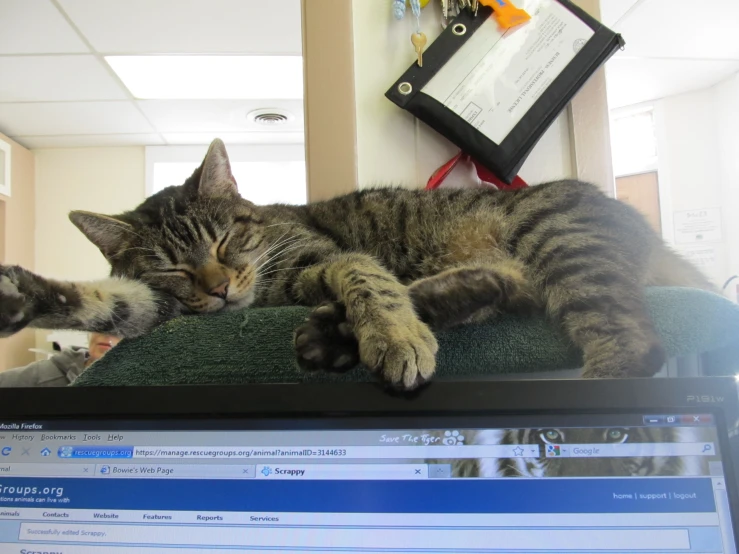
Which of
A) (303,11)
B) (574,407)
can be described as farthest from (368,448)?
(303,11)

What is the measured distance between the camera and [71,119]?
327 cm

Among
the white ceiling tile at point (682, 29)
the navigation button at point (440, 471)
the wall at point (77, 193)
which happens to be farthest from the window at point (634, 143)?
the wall at point (77, 193)

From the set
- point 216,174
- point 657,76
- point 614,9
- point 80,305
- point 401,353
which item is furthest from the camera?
point 657,76

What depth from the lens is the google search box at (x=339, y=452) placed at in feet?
1.33

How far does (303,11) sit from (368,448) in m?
1.01

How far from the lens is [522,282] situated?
0.82 metres

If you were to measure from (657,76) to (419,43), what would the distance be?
8.51ft

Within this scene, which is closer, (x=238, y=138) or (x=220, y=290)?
(x=220, y=290)

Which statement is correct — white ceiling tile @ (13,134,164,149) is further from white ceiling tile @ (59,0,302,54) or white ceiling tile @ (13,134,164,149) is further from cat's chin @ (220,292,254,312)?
cat's chin @ (220,292,254,312)

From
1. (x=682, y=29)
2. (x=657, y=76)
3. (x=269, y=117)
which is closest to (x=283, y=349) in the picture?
(x=682, y=29)

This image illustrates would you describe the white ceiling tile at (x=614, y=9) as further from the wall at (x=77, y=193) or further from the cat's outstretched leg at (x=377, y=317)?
the wall at (x=77, y=193)

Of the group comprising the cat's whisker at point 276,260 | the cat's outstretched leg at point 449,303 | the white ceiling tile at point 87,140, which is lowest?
the cat's outstretched leg at point 449,303

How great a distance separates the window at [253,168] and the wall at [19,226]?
0.83m

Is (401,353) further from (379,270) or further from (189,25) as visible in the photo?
(189,25)
